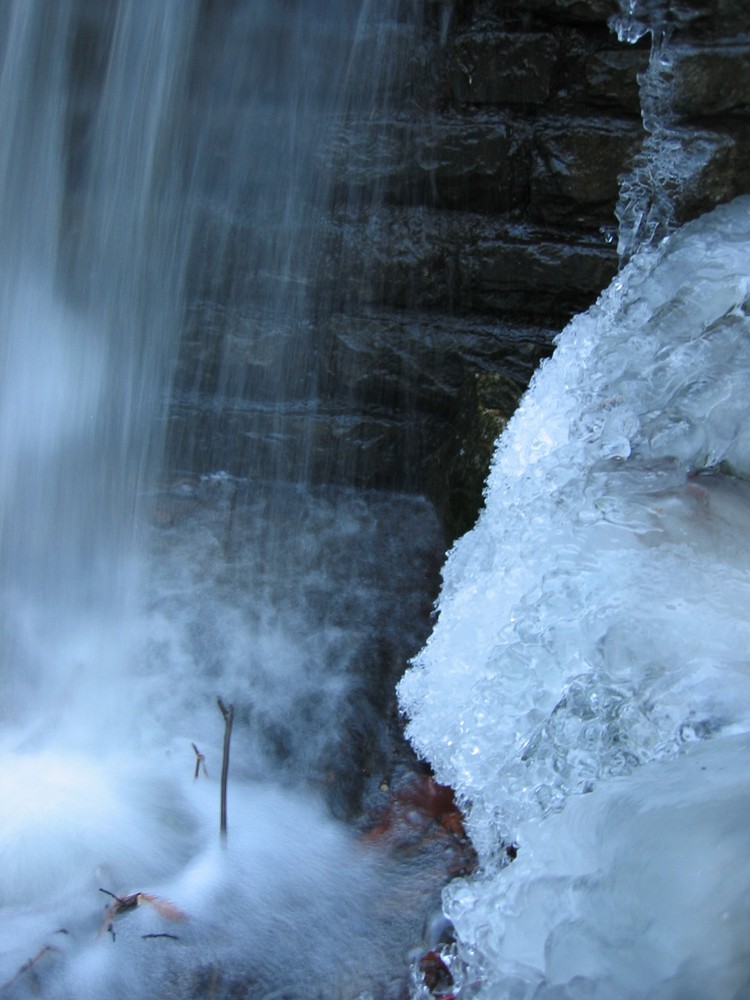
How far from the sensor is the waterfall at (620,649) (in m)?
1.57

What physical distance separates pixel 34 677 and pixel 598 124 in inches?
108

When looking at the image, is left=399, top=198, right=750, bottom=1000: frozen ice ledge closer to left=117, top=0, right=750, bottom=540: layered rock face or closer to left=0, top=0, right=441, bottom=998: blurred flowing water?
left=117, top=0, right=750, bottom=540: layered rock face

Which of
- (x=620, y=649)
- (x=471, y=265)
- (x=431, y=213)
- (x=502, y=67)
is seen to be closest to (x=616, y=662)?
(x=620, y=649)

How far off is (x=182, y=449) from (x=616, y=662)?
240 centimetres

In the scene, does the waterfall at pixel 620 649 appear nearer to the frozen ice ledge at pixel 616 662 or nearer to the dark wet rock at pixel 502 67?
the frozen ice ledge at pixel 616 662

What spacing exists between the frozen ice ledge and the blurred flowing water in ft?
1.41

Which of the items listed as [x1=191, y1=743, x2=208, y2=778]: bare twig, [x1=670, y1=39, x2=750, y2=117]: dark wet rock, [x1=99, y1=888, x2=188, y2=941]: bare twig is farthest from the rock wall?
[x1=99, y1=888, x2=188, y2=941]: bare twig

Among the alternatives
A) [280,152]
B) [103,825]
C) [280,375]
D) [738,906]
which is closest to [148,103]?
[280,152]

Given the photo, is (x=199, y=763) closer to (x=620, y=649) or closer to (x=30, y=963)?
(x=30, y=963)

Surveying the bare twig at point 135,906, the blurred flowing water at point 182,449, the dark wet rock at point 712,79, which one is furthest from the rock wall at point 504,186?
the bare twig at point 135,906

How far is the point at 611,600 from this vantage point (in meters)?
2.23

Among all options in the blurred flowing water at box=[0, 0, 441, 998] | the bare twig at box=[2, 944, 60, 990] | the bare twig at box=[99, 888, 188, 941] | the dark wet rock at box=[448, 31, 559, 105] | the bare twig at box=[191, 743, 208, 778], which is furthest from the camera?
the dark wet rock at box=[448, 31, 559, 105]

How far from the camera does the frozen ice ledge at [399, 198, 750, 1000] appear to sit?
Answer: 156 centimetres

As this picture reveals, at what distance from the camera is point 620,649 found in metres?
2.13
